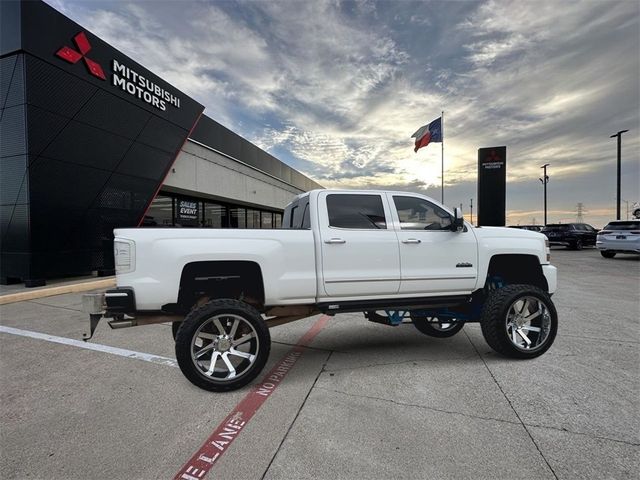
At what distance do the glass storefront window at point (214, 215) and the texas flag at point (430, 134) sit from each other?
40.6ft

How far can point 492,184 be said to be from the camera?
19.2 meters

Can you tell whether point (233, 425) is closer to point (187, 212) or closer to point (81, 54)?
point (81, 54)

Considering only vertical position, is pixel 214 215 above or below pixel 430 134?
below

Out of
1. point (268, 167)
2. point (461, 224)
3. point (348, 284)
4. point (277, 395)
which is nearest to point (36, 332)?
point (277, 395)

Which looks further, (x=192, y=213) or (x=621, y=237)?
(x=192, y=213)

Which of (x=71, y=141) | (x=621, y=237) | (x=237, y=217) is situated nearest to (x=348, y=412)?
(x=71, y=141)

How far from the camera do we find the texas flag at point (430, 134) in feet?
61.4

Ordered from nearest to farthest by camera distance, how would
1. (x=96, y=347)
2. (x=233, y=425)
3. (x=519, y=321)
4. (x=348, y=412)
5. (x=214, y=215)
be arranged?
(x=233, y=425), (x=348, y=412), (x=519, y=321), (x=96, y=347), (x=214, y=215)

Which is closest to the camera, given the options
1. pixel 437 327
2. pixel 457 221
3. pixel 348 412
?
pixel 348 412

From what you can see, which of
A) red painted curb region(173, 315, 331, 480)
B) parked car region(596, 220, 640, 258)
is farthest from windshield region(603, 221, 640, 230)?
red painted curb region(173, 315, 331, 480)

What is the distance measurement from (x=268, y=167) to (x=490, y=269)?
21.8 metres

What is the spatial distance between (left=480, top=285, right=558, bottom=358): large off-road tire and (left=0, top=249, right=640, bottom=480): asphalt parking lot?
0.58 ft

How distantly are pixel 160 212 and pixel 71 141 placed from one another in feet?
18.4

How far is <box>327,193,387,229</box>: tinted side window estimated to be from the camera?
3.90 metres
